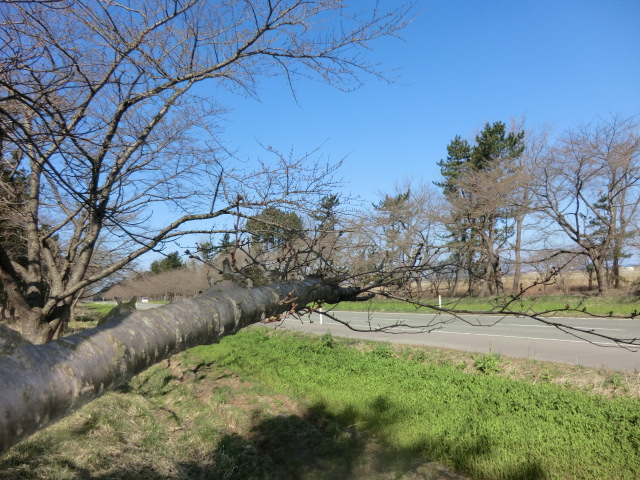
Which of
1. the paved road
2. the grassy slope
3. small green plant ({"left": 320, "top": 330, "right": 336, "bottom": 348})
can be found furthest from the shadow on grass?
small green plant ({"left": 320, "top": 330, "right": 336, "bottom": 348})

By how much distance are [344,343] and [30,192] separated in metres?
10.1

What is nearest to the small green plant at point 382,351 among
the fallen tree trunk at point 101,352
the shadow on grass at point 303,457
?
the shadow on grass at point 303,457

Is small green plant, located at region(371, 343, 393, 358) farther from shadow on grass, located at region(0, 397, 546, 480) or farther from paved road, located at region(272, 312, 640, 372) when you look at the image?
shadow on grass, located at region(0, 397, 546, 480)

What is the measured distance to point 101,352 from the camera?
151 centimetres

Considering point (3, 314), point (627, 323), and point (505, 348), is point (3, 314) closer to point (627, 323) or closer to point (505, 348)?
point (505, 348)

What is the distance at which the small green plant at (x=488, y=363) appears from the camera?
930cm

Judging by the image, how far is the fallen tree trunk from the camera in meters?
1.21

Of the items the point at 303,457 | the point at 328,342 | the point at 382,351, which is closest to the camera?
the point at 303,457

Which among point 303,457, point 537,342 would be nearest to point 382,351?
point 537,342

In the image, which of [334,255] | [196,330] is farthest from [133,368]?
[334,255]

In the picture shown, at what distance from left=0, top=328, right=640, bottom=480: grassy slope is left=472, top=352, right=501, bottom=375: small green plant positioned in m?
0.04

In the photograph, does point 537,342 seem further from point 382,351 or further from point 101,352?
point 101,352

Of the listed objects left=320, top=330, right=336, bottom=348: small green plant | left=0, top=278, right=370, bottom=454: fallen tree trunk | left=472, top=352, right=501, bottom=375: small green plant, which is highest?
left=0, top=278, right=370, bottom=454: fallen tree trunk

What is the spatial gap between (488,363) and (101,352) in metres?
9.18
